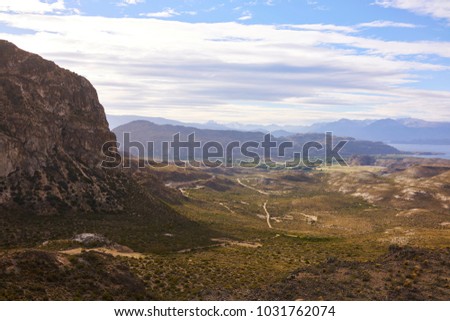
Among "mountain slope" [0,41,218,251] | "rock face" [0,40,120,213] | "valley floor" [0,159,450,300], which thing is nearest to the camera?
"valley floor" [0,159,450,300]

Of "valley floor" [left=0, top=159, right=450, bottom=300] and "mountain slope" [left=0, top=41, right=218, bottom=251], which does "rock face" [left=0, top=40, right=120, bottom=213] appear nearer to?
"mountain slope" [left=0, top=41, right=218, bottom=251]

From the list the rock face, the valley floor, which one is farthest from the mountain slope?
the valley floor

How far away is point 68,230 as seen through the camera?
61031 mm

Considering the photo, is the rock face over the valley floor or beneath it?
over

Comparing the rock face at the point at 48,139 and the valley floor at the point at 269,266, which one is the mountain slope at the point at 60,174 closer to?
the rock face at the point at 48,139

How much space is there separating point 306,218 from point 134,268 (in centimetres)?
9706

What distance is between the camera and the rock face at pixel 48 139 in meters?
66.4

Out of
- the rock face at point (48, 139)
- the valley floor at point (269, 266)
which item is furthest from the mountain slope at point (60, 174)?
the valley floor at point (269, 266)

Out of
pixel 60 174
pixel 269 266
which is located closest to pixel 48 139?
pixel 60 174

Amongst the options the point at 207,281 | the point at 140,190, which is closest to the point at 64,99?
the point at 140,190

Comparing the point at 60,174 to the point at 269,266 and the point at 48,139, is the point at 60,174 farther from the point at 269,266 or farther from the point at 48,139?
the point at 269,266

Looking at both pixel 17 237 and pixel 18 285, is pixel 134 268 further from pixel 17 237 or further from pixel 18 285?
pixel 17 237

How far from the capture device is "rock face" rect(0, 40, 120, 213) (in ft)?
218

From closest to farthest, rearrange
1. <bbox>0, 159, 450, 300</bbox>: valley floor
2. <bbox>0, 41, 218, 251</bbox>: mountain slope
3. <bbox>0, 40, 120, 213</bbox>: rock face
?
1. <bbox>0, 159, 450, 300</bbox>: valley floor
2. <bbox>0, 41, 218, 251</bbox>: mountain slope
3. <bbox>0, 40, 120, 213</bbox>: rock face
